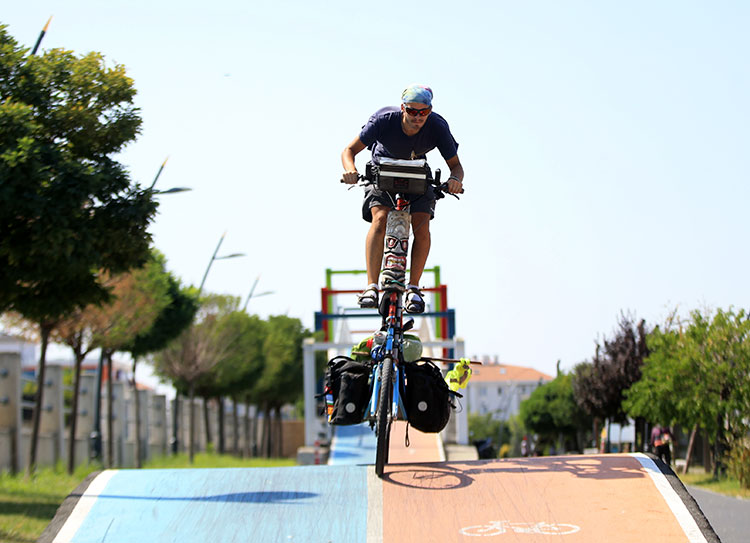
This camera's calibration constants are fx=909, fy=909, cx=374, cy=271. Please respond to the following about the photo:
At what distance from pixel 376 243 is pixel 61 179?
484 cm

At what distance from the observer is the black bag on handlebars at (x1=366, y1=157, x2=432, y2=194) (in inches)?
246

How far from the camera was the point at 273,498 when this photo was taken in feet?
17.8

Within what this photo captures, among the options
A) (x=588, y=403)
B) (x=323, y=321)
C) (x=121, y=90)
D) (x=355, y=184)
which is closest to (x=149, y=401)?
(x=588, y=403)

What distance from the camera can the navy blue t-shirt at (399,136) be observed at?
6500mm

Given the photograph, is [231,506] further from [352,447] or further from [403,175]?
[352,447]

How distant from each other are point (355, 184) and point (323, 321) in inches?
334

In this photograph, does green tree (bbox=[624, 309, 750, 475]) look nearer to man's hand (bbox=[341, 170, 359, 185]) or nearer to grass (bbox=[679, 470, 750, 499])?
grass (bbox=[679, 470, 750, 499])

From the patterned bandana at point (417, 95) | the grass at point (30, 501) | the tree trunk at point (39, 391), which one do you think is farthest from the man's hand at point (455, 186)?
the tree trunk at point (39, 391)

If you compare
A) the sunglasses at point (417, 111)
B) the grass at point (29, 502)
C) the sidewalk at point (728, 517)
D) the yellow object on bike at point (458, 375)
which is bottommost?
the grass at point (29, 502)

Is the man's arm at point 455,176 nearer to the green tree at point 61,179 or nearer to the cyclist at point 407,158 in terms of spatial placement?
the cyclist at point 407,158

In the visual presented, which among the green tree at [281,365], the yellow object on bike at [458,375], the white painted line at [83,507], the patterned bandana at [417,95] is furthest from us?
the green tree at [281,365]

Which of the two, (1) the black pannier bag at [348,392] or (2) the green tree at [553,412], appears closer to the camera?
(1) the black pannier bag at [348,392]

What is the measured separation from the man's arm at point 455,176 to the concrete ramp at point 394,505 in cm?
193

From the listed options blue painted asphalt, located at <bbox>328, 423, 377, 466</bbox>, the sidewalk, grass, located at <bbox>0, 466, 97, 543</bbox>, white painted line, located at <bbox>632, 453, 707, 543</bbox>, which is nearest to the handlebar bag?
white painted line, located at <bbox>632, 453, 707, 543</bbox>
